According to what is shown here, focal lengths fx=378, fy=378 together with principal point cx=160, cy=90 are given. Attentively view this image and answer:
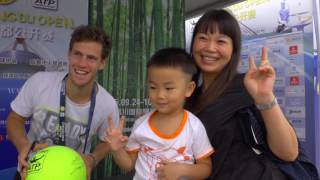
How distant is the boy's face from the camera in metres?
1.45

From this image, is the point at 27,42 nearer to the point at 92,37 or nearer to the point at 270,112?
the point at 92,37

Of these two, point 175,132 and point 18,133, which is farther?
point 18,133

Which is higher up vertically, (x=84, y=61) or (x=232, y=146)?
(x=84, y=61)

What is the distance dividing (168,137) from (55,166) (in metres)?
0.43

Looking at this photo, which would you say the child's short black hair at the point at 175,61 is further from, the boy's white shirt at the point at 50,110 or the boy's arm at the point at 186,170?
the boy's white shirt at the point at 50,110

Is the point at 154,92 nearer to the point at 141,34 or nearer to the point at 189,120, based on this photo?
the point at 189,120

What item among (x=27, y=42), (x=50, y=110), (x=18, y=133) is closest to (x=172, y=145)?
(x=50, y=110)

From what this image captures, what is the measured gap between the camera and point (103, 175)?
11.9ft

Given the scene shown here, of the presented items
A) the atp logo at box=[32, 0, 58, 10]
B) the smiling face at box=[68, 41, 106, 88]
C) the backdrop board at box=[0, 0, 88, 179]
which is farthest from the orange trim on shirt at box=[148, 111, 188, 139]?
the atp logo at box=[32, 0, 58, 10]

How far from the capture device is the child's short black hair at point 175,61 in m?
1.48

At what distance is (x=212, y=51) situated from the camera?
157 centimetres

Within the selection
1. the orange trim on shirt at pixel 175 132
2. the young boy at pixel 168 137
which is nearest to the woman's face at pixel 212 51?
the young boy at pixel 168 137

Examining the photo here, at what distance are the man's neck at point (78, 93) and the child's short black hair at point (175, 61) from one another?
549 mm

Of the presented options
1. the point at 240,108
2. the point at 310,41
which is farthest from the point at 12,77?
the point at 310,41
